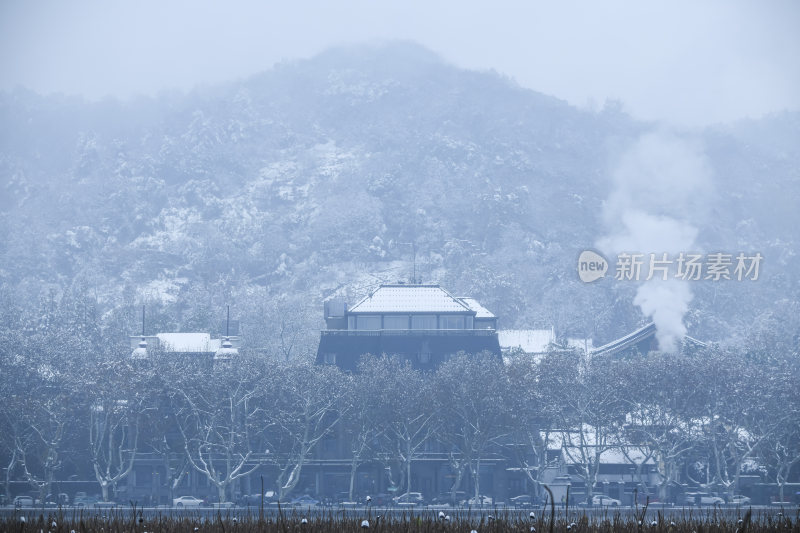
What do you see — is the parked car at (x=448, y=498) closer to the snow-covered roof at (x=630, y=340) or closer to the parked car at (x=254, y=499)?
the parked car at (x=254, y=499)

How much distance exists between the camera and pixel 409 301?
108m

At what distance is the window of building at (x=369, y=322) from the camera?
104688mm

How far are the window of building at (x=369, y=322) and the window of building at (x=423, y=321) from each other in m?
3.25

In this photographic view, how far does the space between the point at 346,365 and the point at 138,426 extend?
21.0 metres

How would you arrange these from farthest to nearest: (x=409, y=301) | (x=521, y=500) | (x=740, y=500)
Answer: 1. (x=409, y=301)
2. (x=521, y=500)
3. (x=740, y=500)

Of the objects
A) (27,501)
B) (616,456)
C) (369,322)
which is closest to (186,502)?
(27,501)

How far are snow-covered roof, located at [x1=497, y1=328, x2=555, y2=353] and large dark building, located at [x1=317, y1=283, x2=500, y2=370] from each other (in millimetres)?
25456

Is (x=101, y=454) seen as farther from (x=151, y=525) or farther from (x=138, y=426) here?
(x=151, y=525)

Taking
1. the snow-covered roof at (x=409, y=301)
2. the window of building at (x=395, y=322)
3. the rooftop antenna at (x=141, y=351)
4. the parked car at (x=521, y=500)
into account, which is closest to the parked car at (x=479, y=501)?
the parked car at (x=521, y=500)

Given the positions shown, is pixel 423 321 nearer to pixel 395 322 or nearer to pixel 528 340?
pixel 395 322

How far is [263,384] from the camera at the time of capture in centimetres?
8875

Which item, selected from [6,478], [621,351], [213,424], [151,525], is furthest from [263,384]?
[151,525]

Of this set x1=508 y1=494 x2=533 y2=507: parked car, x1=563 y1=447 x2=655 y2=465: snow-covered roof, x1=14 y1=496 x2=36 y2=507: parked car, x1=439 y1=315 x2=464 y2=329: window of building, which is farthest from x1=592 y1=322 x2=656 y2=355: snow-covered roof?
x1=14 y1=496 x2=36 y2=507: parked car

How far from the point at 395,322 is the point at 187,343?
68.8 feet
